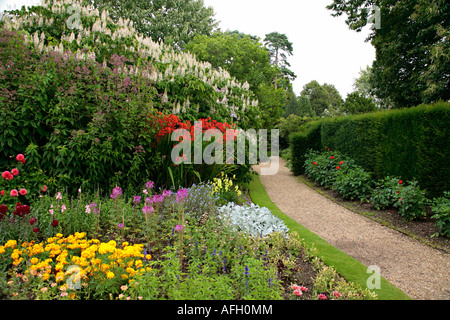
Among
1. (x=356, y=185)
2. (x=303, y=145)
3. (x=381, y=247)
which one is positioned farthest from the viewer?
(x=303, y=145)

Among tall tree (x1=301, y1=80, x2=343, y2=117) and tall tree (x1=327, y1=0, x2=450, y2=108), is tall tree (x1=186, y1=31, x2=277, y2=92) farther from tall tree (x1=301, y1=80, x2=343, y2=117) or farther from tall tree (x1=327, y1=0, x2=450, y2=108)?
tall tree (x1=301, y1=80, x2=343, y2=117)

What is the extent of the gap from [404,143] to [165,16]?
21234 millimetres

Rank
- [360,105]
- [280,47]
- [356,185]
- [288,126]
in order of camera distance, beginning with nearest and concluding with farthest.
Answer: [356,185] < [360,105] < [288,126] < [280,47]

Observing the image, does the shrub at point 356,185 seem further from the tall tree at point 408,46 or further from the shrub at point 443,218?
the tall tree at point 408,46

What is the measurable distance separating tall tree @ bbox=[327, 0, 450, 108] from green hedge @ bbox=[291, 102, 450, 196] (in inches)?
160

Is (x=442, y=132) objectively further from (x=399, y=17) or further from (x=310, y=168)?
(x=399, y=17)

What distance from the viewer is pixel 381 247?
473cm

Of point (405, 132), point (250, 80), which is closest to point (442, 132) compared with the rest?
point (405, 132)

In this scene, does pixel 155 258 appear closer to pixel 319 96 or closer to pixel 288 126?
pixel 288 126

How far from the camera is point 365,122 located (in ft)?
28.7

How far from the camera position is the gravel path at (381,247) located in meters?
3.56

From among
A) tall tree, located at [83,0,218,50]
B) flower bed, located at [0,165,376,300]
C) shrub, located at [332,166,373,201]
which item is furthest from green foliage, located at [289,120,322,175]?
tall tree, located at [83,0,218,50]

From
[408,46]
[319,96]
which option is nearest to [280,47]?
[319,96]

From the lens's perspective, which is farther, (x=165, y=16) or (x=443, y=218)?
(x=165, y=16)
